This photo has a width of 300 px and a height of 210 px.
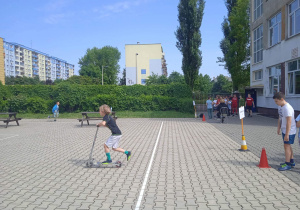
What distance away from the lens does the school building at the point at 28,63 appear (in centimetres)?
11912

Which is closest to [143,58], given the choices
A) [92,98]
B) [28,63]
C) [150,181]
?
[92,98]

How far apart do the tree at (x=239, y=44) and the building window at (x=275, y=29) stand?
9.46 meters

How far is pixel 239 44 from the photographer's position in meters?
33.0

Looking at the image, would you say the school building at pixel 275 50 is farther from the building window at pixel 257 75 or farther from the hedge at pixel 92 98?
the hedge at pixel 92 98

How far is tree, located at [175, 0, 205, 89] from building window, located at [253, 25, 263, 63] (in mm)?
6159

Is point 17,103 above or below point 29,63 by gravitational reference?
below

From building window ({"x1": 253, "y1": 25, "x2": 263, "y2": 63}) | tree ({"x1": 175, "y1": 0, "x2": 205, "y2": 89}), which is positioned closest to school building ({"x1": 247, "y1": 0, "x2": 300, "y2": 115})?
building window ({"x1": 253, "y1": 25, "x2": 263, "y2": 63})

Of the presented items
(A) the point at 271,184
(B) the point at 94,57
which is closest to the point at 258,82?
(A) the point at 271,184

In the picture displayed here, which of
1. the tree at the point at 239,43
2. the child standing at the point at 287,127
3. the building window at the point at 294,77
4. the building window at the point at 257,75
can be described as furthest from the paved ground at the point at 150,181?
the tree at the point at 239,43

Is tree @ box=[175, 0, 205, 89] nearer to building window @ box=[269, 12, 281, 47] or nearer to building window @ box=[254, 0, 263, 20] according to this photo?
building window @ box=[254, 0, 263, 20]

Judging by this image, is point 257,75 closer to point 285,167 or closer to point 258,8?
point 258,8

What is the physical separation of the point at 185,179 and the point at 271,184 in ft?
5.69

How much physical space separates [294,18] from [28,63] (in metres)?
136

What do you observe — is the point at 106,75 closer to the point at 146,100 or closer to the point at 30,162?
the point at 146,100
